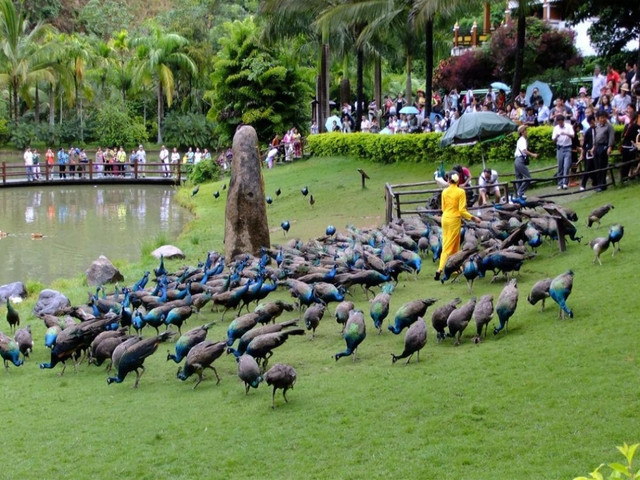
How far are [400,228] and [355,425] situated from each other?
9505 mm

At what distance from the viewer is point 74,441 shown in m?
9.71

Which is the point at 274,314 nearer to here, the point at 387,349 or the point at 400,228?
the point at 387,349

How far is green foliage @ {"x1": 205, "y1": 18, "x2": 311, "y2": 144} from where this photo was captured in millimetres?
44469

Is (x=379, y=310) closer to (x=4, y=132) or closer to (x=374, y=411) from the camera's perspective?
(x=374, y=411)

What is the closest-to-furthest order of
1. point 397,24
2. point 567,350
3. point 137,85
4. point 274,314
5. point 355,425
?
point 355,425, point 567,350, point 274,314, point 397,24, point 137,85

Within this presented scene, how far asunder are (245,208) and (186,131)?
3917 centimetres

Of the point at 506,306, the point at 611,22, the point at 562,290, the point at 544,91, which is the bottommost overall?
the point at 506,306

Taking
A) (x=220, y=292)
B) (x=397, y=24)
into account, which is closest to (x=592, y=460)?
(x=220, y=292)

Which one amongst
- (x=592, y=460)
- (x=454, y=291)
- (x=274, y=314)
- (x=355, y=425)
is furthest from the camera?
(x=454, y=291)

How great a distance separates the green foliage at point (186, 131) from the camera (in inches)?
2235

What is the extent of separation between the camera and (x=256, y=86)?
4519cm

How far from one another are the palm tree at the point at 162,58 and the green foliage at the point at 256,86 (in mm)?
7528

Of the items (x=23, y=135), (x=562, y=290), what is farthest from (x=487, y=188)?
(x=23, y=135)

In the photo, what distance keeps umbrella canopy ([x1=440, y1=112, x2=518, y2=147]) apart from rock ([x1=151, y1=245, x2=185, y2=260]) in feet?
24.6
